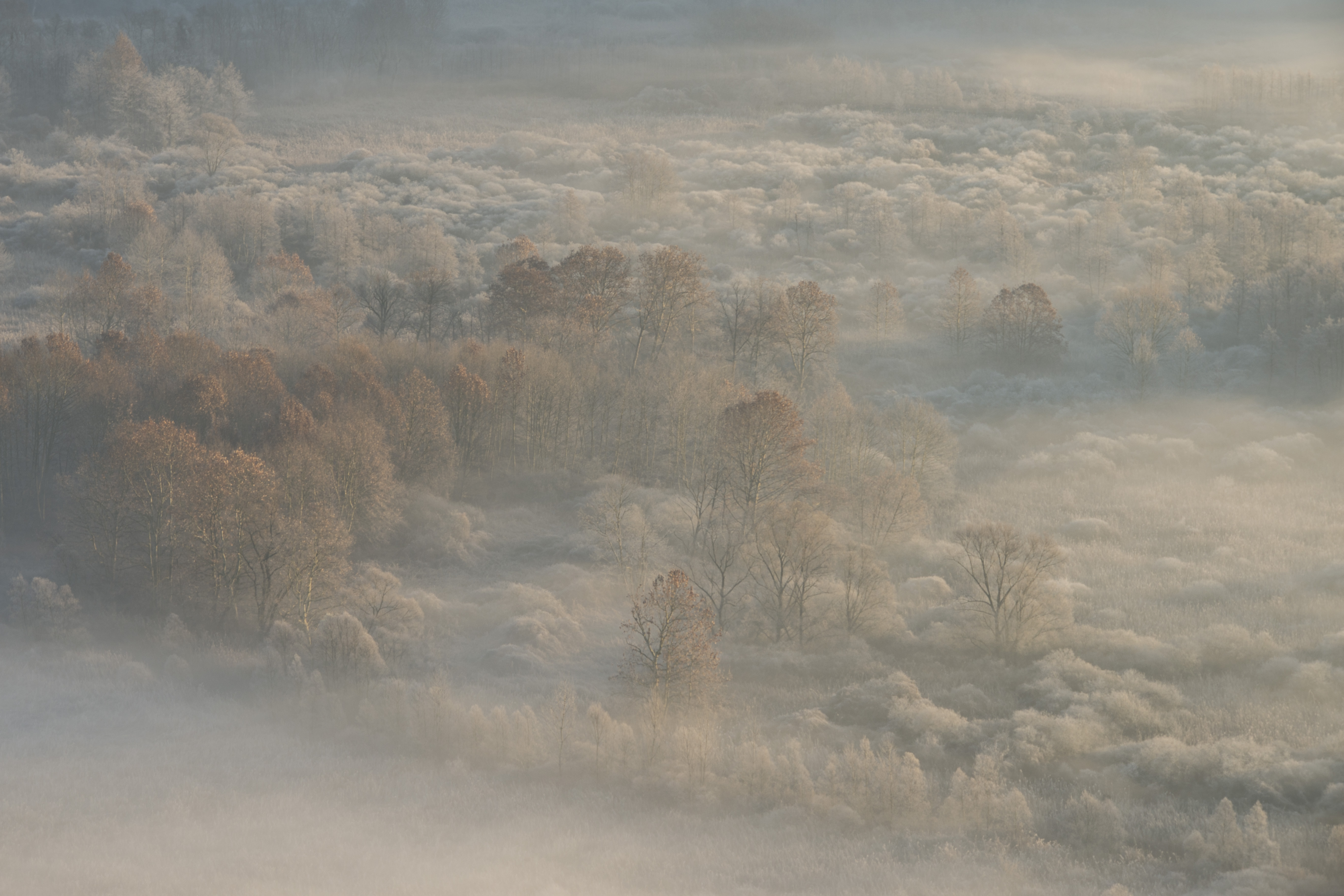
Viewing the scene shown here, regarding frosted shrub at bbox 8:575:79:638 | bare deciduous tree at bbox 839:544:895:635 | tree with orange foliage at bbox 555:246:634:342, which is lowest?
frosted shrub at bbox 8:575:79:638

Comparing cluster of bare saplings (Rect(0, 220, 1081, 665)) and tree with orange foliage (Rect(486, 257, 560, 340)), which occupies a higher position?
tree with orange foliage (Rect(486, 257, 560, 340))

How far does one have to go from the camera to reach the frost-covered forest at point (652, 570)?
130 ft

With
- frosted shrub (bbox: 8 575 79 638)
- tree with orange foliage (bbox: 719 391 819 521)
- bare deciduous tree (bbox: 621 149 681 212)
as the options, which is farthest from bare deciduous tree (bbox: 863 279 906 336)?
frosted shrub (bbox: 8 575 79 638)

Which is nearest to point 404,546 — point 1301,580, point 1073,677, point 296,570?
point 296,570

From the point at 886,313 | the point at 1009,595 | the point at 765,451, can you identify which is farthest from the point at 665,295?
the point at 1009,595

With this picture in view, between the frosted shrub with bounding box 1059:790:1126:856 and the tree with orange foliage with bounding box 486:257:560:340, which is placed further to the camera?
the tree with orange foliage with bounding box 486:257:560:340

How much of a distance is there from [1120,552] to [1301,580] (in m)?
11.3

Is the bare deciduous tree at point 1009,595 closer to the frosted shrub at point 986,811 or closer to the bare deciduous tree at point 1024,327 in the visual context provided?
the frosted shrub at point 986,811

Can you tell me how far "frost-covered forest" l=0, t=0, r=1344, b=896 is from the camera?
39.7 m

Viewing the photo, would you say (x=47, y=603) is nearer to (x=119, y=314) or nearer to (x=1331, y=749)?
(x=119, y=314)

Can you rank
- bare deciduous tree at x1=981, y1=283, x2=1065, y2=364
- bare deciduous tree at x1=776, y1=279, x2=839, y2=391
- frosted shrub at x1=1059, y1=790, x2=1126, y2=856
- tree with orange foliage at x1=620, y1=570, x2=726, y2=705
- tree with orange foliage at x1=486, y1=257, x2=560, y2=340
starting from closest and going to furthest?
frosted shrub at x1=1059, y1=790, x2=1126, y2=856 → tree with orange foliage at x1=620, y1=570, x2=726, y2=705 → tree with orange foliage at x1=486, y1=257, x2=560, y2=340 → bare deciduous tree at x1=776, y1=279, x2=839, y2=391 → bare deciduous tree at x1=981, y1=283, x2=1065, y2=364

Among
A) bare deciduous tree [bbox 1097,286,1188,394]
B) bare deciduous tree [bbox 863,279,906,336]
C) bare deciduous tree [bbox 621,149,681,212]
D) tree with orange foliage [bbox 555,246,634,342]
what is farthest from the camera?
bare deciduous tree [bbox 621,149,681,212]

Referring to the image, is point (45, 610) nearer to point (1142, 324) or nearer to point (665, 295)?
point (665, 295)

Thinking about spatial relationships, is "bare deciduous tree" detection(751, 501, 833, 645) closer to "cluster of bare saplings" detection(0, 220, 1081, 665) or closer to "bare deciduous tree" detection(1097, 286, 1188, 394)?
"cluster of bare saplings" detection(0, 220, 1081, 665)
